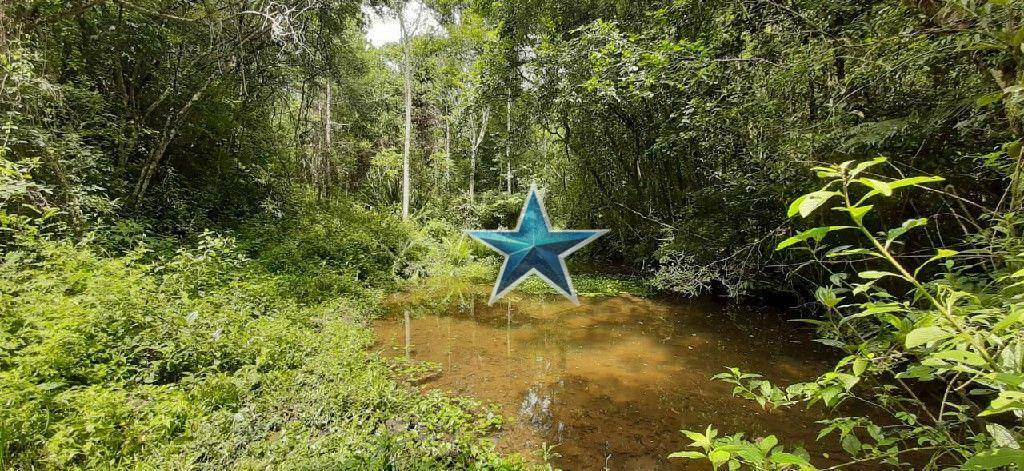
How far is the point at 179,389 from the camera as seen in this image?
366 centimetres

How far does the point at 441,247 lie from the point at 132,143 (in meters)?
7.26

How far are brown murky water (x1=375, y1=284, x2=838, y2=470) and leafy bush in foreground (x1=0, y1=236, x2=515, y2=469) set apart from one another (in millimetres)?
713

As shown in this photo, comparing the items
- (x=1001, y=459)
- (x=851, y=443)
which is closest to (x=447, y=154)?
(x=851, y=443)

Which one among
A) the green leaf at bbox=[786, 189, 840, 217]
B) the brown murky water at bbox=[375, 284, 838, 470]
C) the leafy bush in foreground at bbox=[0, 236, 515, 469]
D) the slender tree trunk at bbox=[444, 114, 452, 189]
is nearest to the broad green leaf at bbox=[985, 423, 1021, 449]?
the green leaf at bbox=[786, 189, 840, 217]

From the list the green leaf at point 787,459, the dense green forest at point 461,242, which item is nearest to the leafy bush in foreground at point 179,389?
the dense green forest at point 461,242

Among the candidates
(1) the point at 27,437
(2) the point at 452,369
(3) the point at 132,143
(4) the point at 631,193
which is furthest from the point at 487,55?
(1) the point at 27,437

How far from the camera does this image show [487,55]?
10398 millimetres

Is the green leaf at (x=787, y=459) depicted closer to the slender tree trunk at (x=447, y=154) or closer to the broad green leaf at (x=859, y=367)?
the broad green leaf at (x=859, y=367)

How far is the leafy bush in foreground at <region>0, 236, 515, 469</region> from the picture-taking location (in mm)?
2891

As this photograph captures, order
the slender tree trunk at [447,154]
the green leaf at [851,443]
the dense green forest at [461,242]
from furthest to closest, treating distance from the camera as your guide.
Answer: the slender tree trunk at [447,154] < the dense green forest at [461,242] < the green leaf at [851,443]

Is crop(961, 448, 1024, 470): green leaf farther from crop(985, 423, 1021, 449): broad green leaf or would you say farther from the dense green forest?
crop(985, 423, 1021, 449): broad green leaf

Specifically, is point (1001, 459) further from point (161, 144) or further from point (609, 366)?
point (161, 144)

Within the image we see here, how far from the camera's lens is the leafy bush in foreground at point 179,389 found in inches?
114

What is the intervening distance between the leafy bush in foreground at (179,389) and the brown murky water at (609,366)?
0.71 metres
